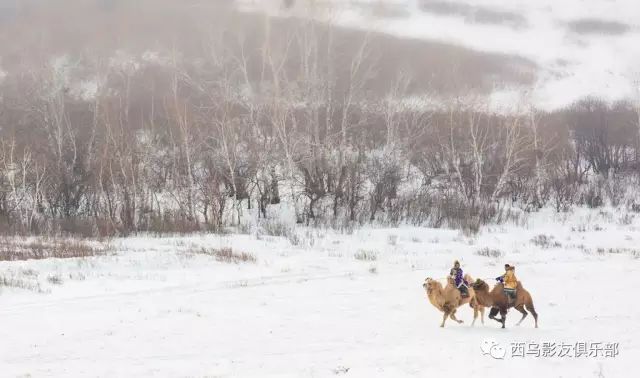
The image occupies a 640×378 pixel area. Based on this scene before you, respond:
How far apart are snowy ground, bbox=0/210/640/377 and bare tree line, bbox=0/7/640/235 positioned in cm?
992

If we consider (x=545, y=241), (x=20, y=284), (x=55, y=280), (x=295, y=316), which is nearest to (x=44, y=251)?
(x=55, y=280)

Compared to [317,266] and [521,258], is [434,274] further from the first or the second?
[521,258]

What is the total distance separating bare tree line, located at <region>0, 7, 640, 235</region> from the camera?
27781mm

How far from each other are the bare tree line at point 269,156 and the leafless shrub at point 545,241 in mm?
3175

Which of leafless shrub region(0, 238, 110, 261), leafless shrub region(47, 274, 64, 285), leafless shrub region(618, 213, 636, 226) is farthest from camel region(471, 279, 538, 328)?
leafless shrub region(618, 213, 636, 226)

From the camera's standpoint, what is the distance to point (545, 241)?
66.1 feet

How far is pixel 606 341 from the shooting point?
639 centimetres

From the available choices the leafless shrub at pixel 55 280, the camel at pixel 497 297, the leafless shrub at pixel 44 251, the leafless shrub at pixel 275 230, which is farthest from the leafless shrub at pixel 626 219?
the leafless shrub at pixel 55 280

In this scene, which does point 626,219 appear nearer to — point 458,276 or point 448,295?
point 448,295

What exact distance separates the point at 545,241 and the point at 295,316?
14729 mm

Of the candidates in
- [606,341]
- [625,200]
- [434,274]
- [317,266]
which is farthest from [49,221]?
[625,200]

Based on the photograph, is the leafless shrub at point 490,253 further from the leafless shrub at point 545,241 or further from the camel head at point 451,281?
the camel head at point 451,281

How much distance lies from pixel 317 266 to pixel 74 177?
2538cm

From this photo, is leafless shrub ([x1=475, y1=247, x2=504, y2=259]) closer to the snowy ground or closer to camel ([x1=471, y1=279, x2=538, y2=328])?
the snowy ground
